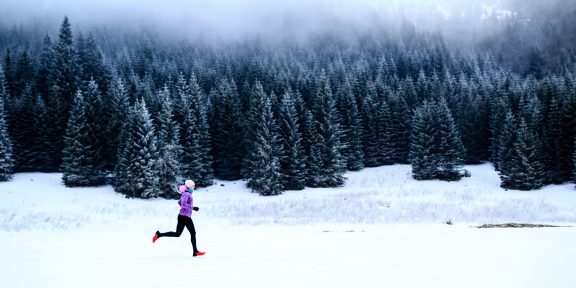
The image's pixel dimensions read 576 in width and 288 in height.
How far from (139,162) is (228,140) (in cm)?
1502

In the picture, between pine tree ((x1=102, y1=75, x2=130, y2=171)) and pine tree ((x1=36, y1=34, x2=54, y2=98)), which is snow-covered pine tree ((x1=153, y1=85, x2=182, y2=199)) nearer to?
pine tree ((x1=102, y1=75, x2=130, y2=171))

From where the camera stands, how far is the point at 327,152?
51.8 m

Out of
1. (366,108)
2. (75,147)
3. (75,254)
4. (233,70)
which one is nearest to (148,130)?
(75,147)

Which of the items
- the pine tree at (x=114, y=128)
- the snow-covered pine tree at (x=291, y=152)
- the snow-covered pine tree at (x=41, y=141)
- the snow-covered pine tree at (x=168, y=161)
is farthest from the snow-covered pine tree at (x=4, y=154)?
the snow-covered pine tree at (x=291, y=152)

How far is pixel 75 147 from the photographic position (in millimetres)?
45406

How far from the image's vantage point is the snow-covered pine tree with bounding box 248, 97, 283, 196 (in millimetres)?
46750

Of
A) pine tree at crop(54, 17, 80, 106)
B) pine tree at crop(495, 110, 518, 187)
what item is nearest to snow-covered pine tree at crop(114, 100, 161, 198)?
pine tree at crop(54, 17, 80, 106)

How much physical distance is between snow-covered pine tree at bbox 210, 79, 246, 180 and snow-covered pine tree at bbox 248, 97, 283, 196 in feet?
17.7

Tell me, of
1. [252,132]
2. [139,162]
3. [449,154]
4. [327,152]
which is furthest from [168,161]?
[449,154]

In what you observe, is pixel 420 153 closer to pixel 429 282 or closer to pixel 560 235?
pixel 560 235

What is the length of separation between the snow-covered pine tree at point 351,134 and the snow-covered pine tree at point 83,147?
33060 mm

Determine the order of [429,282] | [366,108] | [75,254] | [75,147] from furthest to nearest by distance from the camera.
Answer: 1. [366,108]
2. [75,147]
3. [75,254]
4. [429,282]

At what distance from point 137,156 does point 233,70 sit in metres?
67.4

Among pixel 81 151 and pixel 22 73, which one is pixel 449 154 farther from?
pixel 22 73
